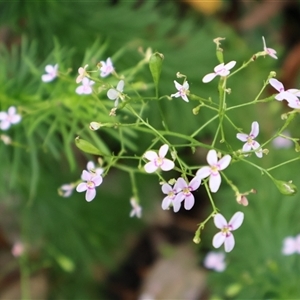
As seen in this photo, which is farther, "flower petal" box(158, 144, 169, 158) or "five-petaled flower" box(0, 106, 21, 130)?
"five-petaled flower" box(0, 106, 21, 130)

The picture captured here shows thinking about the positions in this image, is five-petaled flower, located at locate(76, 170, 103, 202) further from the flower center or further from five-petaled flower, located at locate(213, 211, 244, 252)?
five-petaled flower, located at locate(213, 211, 244, 252)

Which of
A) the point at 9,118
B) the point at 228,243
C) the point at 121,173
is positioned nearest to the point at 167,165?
the point at 228,243

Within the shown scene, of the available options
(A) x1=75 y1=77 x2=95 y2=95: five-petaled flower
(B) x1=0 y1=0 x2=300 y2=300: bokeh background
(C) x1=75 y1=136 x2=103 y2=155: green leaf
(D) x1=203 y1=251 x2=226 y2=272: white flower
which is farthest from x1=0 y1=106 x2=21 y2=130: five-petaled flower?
(D) x1=203 y1=251 x2=226 y2=272: white flower

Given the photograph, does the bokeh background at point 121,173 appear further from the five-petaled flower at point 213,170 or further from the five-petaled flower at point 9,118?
the five-petaled flower at point 213,170

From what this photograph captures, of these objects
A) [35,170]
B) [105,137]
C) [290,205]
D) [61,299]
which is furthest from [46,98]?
[61,299]

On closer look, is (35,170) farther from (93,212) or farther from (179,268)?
(179,268)

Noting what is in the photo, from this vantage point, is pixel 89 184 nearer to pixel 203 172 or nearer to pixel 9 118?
pixel 203 172

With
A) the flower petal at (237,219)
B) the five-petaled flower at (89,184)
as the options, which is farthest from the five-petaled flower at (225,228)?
the five-petaled flower at (89,184)
